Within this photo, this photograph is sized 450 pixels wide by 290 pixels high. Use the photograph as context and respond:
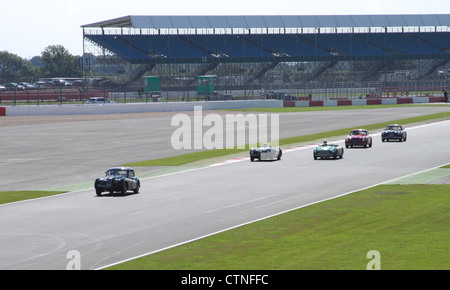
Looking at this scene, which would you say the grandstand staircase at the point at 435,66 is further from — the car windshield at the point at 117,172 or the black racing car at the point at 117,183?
the black racing car at the point at 117,183

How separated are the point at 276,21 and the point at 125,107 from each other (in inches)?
2074

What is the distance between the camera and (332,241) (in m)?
16.3

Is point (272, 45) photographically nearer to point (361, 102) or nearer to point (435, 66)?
point (435, 66)

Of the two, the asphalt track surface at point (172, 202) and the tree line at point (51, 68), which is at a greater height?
the tree line at point (51, 68)

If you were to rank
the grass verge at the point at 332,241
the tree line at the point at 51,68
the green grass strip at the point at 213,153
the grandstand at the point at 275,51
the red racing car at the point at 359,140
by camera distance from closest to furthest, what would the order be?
the grass verge at the point at 332,241 < the green grass strip at the point at 213,153 < the red racing car at the point at 359,140 < the grandstand at the point at 275,51 < the tree line at the point at 51,68

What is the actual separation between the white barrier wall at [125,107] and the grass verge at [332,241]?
5353 cm

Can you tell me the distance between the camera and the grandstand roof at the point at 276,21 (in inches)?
4345

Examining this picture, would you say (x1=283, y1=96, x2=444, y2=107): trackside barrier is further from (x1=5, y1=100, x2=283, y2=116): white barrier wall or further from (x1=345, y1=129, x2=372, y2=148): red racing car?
(x1=345, y1=129, x2=372, y2=148): red racing car

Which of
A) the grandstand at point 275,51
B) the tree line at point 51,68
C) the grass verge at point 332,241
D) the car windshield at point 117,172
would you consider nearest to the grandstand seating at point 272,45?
the grandstand at point 275,51

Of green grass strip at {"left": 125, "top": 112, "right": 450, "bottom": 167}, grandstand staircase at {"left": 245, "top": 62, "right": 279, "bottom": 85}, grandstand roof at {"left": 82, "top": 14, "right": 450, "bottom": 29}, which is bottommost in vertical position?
green grass strip at {"left": 125, "top": 112, "right": 450, "bottom": 167}

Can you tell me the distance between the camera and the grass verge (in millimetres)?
14113

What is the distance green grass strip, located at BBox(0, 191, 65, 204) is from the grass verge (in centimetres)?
913

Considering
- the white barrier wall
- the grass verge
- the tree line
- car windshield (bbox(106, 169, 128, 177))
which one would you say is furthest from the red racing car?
the tree line

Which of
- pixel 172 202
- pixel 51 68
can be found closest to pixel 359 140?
pixel 172 202
